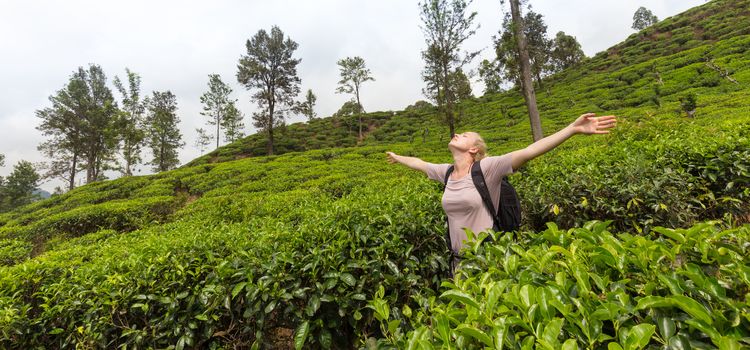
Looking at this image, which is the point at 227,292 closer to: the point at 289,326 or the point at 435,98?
the point at 289,326

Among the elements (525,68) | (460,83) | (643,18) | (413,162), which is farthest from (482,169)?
(643,18)

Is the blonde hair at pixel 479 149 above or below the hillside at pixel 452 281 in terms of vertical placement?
above

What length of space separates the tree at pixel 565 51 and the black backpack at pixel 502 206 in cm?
4439

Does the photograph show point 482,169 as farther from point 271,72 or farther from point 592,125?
point 271,72

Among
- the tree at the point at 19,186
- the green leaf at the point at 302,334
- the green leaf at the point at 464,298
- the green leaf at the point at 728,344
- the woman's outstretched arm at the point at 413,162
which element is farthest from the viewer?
the tree at the point at 19,186

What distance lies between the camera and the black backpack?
226 centimetres

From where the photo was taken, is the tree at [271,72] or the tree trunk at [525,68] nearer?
the tree trunk at [525,68]

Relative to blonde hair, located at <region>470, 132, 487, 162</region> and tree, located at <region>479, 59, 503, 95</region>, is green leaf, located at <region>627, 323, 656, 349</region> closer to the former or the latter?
blonde hair, located at <region>470, 132, 487, 162</region>

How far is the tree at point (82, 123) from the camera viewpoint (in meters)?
27.7

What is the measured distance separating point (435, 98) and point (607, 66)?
3051 cm

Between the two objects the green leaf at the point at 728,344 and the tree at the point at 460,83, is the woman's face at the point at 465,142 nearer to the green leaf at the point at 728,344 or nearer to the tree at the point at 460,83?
the green leaf at the point at 728,344

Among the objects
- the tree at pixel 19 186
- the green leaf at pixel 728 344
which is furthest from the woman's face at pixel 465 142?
the tree at pixel 19 186

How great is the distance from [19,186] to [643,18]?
95.3 metres

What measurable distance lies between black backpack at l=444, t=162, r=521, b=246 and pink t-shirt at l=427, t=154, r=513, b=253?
0.03m
